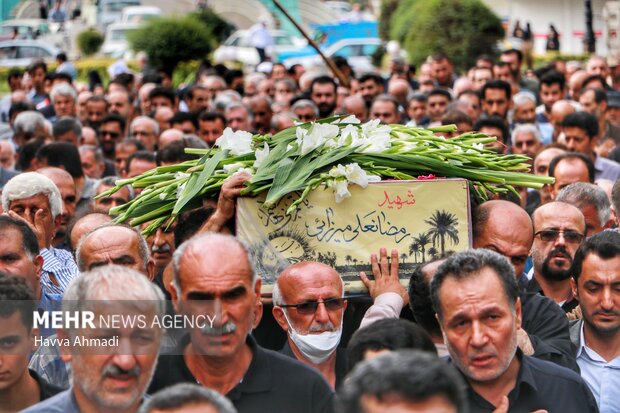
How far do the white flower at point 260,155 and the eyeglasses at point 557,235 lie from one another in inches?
72.2

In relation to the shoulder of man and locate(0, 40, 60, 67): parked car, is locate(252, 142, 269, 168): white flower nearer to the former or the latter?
the shoulder of man

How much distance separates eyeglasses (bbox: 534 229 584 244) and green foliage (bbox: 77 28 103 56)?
35479 mm

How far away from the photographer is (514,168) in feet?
20.9

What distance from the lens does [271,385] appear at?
184 inches

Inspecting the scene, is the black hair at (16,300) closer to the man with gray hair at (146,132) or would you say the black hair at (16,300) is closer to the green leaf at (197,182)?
the green leaf at (197,182)

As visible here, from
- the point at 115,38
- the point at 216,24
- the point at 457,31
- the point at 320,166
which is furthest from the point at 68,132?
the point at 115,38

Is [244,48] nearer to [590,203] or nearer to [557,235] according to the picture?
[590,203]

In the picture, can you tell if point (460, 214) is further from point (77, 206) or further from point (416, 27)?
point (416, 27)

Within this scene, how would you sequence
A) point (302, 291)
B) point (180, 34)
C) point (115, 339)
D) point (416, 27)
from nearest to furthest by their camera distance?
point (115, 339) → point (302, 291) → point (416, 27) → point (180, 34)

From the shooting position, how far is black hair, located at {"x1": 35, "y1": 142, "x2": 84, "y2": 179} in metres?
9.79

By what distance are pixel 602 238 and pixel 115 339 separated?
2607 millimetres

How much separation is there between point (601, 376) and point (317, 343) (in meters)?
A: 1.25

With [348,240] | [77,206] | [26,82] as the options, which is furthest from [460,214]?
[26,82]

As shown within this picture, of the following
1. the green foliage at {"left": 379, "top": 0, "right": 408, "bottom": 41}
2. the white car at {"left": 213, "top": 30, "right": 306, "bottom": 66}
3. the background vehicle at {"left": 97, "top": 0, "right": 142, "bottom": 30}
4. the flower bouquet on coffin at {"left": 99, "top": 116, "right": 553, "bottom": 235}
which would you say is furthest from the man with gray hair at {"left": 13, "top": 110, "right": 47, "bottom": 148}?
the background vehicle at {"left": 97, "top": 0, "right": 142, "bottom": 30}
